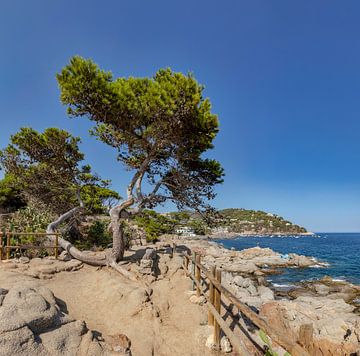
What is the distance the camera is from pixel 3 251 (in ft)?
42.9

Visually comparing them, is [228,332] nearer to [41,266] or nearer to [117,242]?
[117,242]

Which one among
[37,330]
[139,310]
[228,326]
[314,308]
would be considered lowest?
[314,308]

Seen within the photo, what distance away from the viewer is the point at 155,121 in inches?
484

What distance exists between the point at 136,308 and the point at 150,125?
25.0ft

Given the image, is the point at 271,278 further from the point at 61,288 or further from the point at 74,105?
the point at 74,105

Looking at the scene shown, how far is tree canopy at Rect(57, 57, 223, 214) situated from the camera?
11492 millimetres

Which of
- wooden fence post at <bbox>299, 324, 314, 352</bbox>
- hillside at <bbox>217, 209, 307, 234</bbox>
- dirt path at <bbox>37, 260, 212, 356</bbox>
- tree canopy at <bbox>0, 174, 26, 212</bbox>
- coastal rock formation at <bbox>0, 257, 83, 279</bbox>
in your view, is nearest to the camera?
wooden fence post at <bbox>299, 324, 314, 352</bbox>

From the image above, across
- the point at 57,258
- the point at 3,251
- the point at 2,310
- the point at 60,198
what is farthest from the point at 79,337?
the point at 60,198

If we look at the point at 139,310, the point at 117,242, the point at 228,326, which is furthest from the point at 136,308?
the point at 117,242

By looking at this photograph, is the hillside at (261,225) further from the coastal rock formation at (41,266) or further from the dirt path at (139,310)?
the dirt path at (139,310)

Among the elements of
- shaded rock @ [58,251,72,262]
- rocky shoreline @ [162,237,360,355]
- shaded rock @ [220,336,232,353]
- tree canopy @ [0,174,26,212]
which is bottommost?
rocky shoreline @ [162,237,360,355]

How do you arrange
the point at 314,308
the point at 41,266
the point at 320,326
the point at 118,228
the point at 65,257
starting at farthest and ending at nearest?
the point at 314,308, the point at 65,257, the point at 118,228, the point at 41,266, the point at 320,326

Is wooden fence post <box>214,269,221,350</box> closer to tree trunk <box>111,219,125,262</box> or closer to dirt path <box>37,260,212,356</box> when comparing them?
dirt path <box>37,260,212,356</box>

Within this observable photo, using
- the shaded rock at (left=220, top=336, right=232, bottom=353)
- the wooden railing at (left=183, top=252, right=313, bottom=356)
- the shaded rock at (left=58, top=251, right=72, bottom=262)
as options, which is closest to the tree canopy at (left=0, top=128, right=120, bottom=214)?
the shaded rock at (left=58, top=251, right=72, bottom=262)
